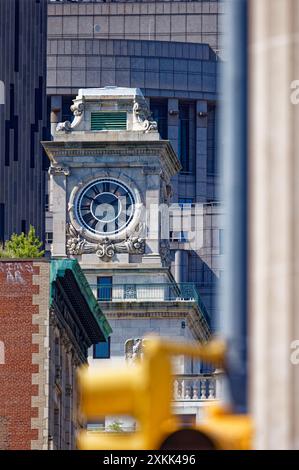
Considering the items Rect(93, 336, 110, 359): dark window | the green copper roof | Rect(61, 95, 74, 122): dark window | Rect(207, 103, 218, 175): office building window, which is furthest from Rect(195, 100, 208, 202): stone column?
the green copper roof

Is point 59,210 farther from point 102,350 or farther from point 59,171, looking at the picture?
point 102,350

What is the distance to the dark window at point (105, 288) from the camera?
126188 mm

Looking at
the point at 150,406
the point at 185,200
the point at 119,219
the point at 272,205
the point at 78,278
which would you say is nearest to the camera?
the point at 150,406

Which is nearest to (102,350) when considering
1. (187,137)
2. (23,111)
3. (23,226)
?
(23,226)

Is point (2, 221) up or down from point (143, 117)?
down

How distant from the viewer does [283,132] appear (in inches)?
591

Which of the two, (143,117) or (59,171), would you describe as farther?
(143,117)

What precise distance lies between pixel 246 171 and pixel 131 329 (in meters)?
112

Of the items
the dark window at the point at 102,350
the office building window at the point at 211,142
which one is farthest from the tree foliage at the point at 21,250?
the office building window at the point at 211,142

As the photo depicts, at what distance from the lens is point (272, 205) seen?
14.9m

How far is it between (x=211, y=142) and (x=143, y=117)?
56456 mm

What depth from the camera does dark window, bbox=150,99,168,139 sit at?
181 metres

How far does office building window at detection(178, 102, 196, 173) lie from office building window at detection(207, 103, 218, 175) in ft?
4.03

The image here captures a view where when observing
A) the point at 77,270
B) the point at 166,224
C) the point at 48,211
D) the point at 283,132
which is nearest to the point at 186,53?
the point at 48,211
